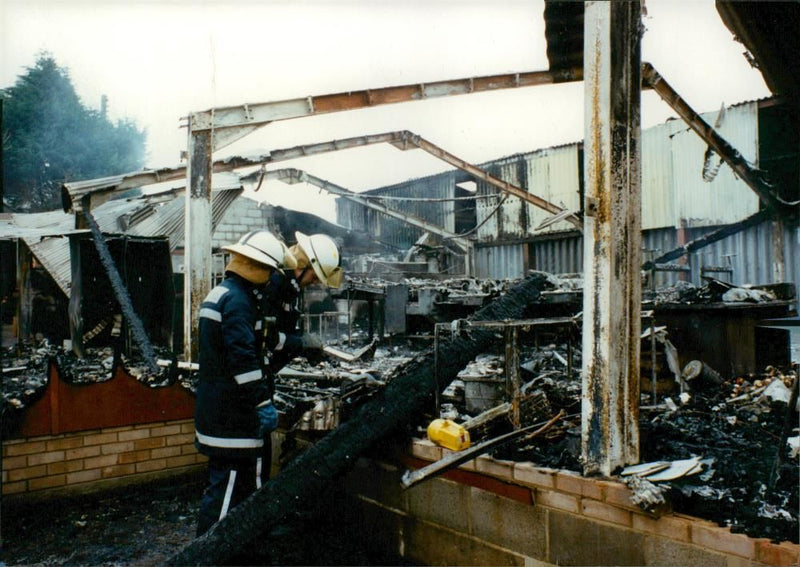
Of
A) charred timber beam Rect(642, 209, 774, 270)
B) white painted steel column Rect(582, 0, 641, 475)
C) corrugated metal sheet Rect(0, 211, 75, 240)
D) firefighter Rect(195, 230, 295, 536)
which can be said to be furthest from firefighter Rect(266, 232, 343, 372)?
charred timber beam Rect(642, 209, 774, 270)

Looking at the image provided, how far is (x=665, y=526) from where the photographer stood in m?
2.45

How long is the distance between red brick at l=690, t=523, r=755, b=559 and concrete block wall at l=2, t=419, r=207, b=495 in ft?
14.2

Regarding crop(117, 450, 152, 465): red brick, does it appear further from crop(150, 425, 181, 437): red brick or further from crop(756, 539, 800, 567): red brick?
crop(756, 539, 800, 567): red brick

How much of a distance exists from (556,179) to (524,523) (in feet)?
46.0

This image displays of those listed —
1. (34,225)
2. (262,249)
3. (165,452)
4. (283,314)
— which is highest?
(34,225)

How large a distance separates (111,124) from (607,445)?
3057cm

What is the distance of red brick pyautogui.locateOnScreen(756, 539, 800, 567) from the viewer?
2113mm

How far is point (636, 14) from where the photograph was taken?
113 inches

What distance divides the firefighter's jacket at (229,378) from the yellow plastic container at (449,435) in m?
1.21

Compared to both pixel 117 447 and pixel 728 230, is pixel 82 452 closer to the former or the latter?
pixel 117 447

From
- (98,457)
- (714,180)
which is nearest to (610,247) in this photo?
(98,457)

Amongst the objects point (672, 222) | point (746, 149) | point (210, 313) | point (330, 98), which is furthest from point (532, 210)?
point (210, 313)

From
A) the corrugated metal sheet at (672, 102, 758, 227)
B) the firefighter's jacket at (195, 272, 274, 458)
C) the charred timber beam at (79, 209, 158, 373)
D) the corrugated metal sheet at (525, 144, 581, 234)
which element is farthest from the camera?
the corrugated metal sheet at (525, 144, 581, 234)

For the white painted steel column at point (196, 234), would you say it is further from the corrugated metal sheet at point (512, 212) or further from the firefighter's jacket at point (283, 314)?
the corrugated metal sheet at point (512, 212)
